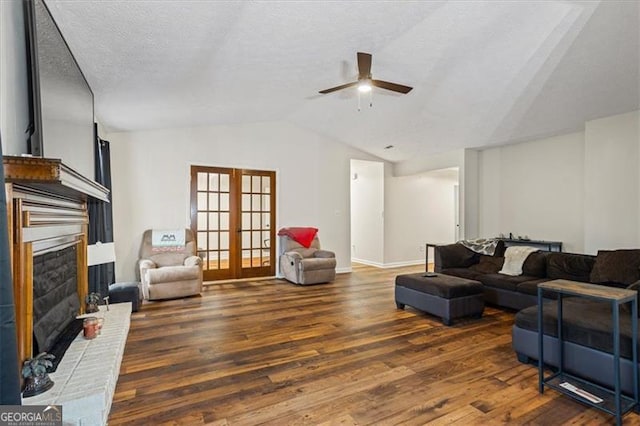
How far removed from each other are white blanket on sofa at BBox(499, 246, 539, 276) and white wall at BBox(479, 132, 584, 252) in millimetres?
1330

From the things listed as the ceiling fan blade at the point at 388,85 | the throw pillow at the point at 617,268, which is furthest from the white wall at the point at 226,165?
the throw pillow at the point at 617,268

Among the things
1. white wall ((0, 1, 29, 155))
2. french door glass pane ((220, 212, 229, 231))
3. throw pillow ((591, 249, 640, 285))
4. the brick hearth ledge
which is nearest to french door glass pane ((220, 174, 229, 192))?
french door glass pane ((220, 212, 229, 231))

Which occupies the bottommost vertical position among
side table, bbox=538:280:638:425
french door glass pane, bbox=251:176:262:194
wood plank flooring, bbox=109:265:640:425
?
wood plank flooring, bbox=109:265:640:425

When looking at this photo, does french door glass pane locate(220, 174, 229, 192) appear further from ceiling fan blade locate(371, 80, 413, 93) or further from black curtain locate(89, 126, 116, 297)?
ceiling fan blade locate(371, 80, 413, 93)

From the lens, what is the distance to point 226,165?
618 centimetres

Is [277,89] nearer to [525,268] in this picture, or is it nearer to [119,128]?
[119,128]

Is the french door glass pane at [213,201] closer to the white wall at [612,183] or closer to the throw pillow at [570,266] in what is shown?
the throw pillow at [570,266]

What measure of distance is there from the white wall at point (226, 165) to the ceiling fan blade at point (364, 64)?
11.5 feet

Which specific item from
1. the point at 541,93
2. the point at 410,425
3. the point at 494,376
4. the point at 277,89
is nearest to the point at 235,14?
the point at 277,89

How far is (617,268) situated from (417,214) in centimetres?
475

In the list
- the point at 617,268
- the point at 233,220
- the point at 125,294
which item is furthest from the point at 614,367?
the point at 233,220

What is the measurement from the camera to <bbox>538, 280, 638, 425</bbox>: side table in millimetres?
1971

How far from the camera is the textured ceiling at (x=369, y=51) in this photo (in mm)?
2602

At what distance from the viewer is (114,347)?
2422 millimetres
